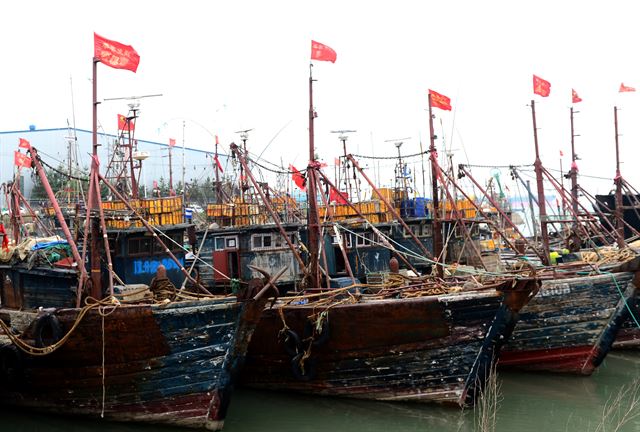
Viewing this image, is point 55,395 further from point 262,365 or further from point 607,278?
point 607,278

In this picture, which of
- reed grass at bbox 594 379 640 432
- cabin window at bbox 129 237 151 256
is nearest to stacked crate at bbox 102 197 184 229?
cabin window at bbox 129 237 151 256

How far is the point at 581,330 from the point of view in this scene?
1513cm

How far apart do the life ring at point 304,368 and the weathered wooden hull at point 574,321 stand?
541 centimetres

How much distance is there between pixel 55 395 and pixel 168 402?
2307 mm

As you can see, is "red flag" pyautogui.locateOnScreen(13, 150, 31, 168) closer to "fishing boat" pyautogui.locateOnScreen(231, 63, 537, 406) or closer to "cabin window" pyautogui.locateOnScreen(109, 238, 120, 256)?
"cabin window" pyautogui.locateOnScreen(109, 238, 120, 256)

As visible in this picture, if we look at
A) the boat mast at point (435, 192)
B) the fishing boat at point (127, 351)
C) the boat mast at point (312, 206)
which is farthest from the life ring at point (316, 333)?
the boat mast at point (435, 192)

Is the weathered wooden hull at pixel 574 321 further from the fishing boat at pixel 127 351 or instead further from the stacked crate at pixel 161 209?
the stacked crate at pixel 161 209

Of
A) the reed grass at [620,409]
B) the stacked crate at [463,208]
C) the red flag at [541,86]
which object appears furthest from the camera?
the stacked crate at [463,208]

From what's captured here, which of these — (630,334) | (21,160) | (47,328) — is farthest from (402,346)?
(21,160)

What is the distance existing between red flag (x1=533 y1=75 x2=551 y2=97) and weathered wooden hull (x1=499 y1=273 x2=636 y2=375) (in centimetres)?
689

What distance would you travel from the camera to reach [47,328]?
11.5m

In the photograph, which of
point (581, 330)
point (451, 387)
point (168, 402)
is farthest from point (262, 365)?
point (581, 330)

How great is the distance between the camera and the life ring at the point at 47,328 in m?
11.3

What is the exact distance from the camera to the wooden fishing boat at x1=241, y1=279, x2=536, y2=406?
40.1ft
